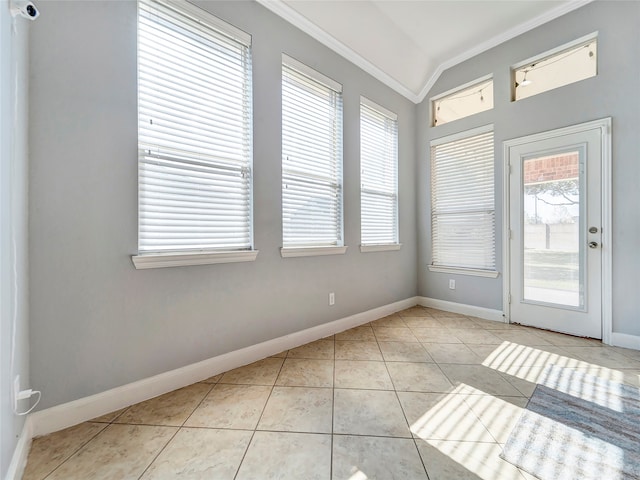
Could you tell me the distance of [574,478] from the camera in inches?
43.7

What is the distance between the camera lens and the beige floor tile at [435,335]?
263 cm

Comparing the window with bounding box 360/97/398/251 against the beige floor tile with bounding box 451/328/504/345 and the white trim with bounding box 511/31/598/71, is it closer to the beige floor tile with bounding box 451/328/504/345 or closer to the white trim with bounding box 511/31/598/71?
the beige floor tile with bounding box 451/328/504/345

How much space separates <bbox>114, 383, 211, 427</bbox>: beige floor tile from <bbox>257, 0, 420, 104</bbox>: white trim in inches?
119

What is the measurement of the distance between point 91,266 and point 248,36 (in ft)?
6.69

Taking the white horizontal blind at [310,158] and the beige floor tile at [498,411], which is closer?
the beige floor tile at [498,411]

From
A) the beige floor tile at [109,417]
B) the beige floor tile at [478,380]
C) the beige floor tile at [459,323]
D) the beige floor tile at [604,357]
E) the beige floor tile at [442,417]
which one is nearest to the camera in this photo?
the beige floor tile at [442,417]

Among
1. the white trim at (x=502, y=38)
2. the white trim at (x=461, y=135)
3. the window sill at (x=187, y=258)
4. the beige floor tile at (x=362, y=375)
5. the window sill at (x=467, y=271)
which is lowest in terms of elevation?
the beige floor tile at (x=362, y=375)

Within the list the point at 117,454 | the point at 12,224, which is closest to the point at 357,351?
the point at 117,454

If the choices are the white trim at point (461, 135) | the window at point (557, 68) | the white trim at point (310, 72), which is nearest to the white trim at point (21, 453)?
the white trim at point (310, 72)

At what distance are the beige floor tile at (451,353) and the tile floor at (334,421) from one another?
0.02 meters

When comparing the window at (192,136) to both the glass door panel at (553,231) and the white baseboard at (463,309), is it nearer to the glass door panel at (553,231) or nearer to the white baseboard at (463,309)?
the white baseboard at (463,309)

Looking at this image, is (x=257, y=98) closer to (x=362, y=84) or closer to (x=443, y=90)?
(x=362, y=84)

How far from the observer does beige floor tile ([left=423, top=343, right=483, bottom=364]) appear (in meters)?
2.21

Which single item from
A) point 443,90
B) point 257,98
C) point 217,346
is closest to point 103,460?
point 217,346
